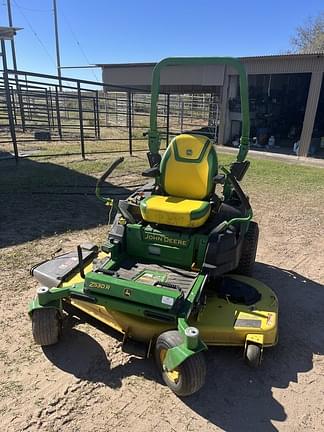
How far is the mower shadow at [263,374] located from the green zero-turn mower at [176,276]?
151mm

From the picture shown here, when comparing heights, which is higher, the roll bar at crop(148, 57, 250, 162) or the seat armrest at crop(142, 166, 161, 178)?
the roll bar at crop(148, 57, 250, 162)

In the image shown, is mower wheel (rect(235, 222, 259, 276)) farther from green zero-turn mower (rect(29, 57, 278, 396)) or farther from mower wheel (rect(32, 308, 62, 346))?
mower wheel (rect(32, 308, 62, 346))

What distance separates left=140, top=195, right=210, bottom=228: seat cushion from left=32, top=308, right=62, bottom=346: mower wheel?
1003mm

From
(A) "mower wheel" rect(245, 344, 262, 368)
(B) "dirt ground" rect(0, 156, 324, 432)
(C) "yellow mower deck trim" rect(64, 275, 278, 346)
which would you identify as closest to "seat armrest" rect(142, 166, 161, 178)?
(C) "yellow mower deck trim" rect(64, 275, 278, 346)

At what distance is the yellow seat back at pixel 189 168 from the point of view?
3195mm

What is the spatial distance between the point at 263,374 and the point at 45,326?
151cm

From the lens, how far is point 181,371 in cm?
211

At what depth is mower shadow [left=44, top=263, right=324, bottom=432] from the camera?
2.16 metres

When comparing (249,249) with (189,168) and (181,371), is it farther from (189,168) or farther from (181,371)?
(181,371)

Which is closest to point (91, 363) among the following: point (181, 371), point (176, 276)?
point (181, 371)

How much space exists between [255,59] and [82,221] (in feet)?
34.6

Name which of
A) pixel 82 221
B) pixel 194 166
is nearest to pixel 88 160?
pixel 82 221

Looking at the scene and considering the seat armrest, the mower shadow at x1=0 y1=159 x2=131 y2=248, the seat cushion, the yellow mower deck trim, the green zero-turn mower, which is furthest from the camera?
the mower shadow at x1=0 y1=159 x2=131 y2=248

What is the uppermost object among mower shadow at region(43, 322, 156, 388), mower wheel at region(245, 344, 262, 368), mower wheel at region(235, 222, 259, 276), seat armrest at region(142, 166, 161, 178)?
seat armrest at region(142, 166, 161, 178)
